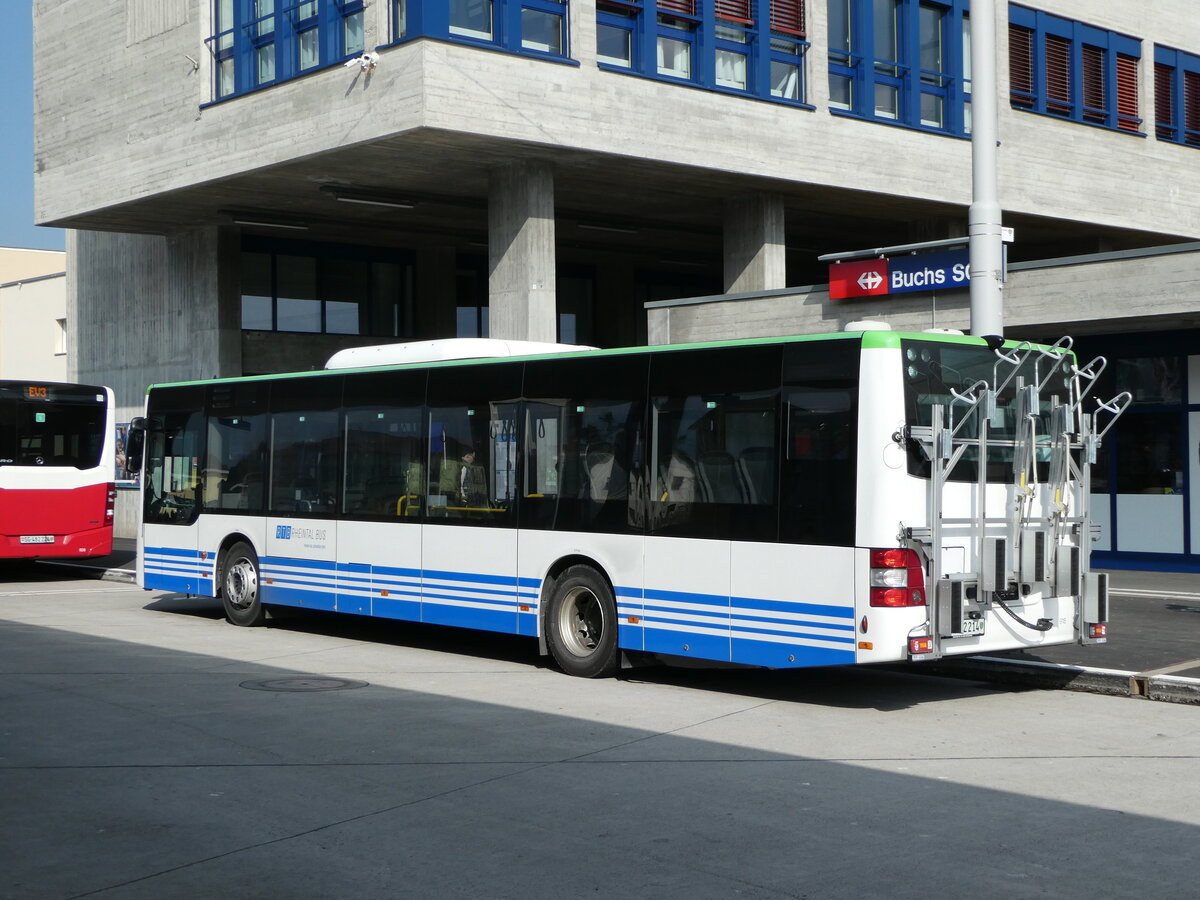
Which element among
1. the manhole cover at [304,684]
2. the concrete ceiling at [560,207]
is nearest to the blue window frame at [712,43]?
the concrete ceiling at [560,207]

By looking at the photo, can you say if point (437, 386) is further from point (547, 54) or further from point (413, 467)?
point (547, 54)

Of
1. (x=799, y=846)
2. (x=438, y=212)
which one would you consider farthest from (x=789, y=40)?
(x=799, y=846)

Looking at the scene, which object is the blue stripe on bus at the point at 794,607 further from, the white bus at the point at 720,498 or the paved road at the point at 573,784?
the paved road at the point at 573,784

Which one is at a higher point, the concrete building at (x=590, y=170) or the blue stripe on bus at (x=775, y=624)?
the concrete building at (x=590, y=170)

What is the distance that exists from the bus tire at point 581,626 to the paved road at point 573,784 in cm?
23

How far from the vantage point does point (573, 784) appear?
7.90 meters

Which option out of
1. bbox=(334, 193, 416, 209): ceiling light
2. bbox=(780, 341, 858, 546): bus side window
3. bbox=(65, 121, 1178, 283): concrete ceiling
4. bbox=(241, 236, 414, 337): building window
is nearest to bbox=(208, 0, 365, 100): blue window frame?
bbox=(65, 121, 1178, 283): concrete ceiling

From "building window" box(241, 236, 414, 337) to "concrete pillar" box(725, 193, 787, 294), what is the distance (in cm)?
945

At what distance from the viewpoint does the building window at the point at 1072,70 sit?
97.5 feet

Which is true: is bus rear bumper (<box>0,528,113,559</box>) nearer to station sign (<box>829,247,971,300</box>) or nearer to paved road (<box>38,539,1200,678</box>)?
station sign (<box>829,247,971,300</box>)

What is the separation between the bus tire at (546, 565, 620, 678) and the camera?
12070 millimetres

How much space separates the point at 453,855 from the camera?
20.9 ft

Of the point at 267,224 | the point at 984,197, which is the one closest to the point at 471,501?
the point at 984,197

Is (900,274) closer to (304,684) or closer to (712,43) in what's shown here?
(712,43)
